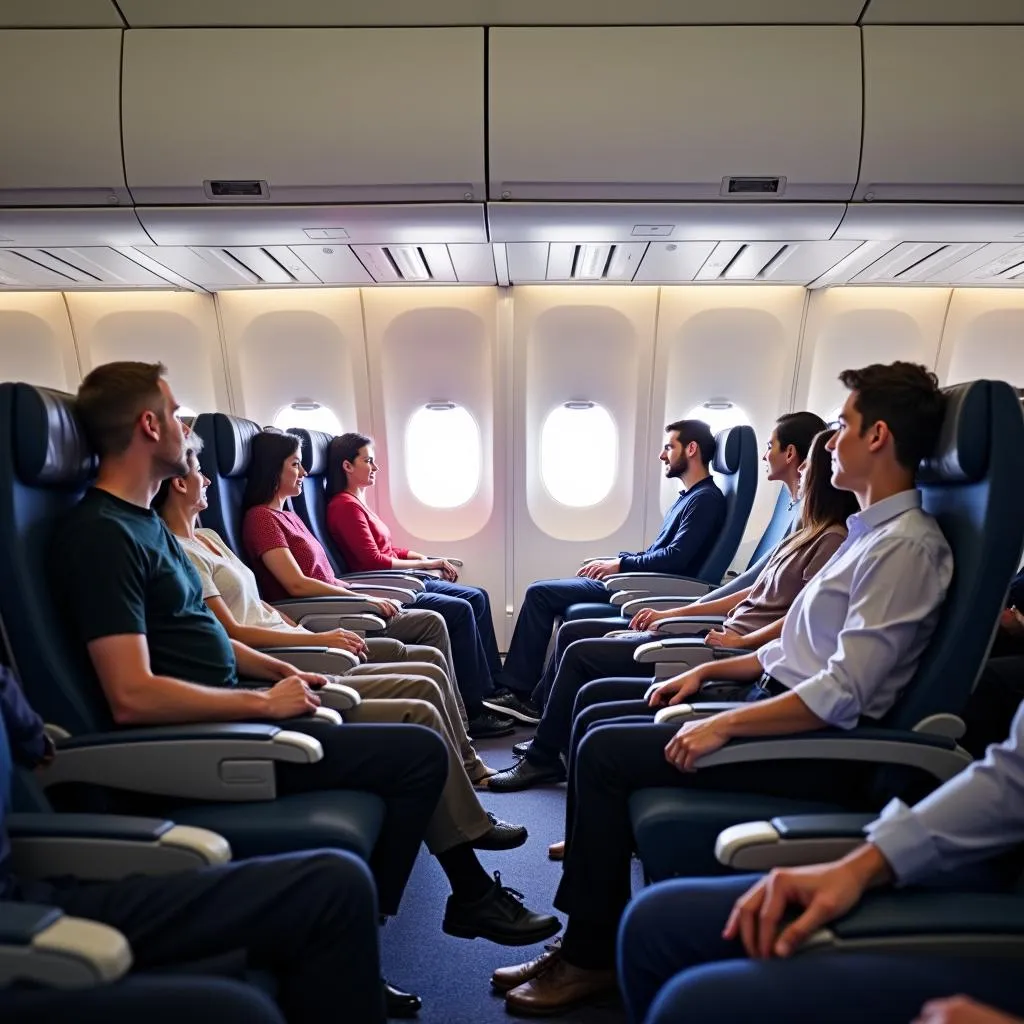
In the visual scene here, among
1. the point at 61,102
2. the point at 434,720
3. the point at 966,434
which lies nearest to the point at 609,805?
the point at 434,720

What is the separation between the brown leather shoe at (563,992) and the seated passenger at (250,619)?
20.4 inches

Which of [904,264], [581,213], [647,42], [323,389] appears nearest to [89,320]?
[323,389]

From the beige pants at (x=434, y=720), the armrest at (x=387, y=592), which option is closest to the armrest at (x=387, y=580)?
the armrest at (x=387, y=592)

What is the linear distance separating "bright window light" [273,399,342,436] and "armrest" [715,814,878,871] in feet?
16.0

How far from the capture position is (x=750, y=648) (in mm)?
2482

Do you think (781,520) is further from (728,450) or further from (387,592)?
(387,592)

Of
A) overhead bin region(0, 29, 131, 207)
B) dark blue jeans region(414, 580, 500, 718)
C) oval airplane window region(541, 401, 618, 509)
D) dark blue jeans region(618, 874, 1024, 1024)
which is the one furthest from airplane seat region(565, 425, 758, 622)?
overhead bin region(0, 29, 131, 207)

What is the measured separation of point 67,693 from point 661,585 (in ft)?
10.3

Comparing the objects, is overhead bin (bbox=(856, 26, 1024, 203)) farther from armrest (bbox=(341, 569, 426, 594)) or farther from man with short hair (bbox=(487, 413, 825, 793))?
armrest (bbox=(341, 569, 426, 594))

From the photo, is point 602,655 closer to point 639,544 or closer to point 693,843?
point 693,843

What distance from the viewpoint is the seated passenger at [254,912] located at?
1.17 metres

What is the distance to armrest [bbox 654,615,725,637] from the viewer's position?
9.59 feet

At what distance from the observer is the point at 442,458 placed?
5.88m

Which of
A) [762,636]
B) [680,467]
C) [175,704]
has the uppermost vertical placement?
[680,467]
